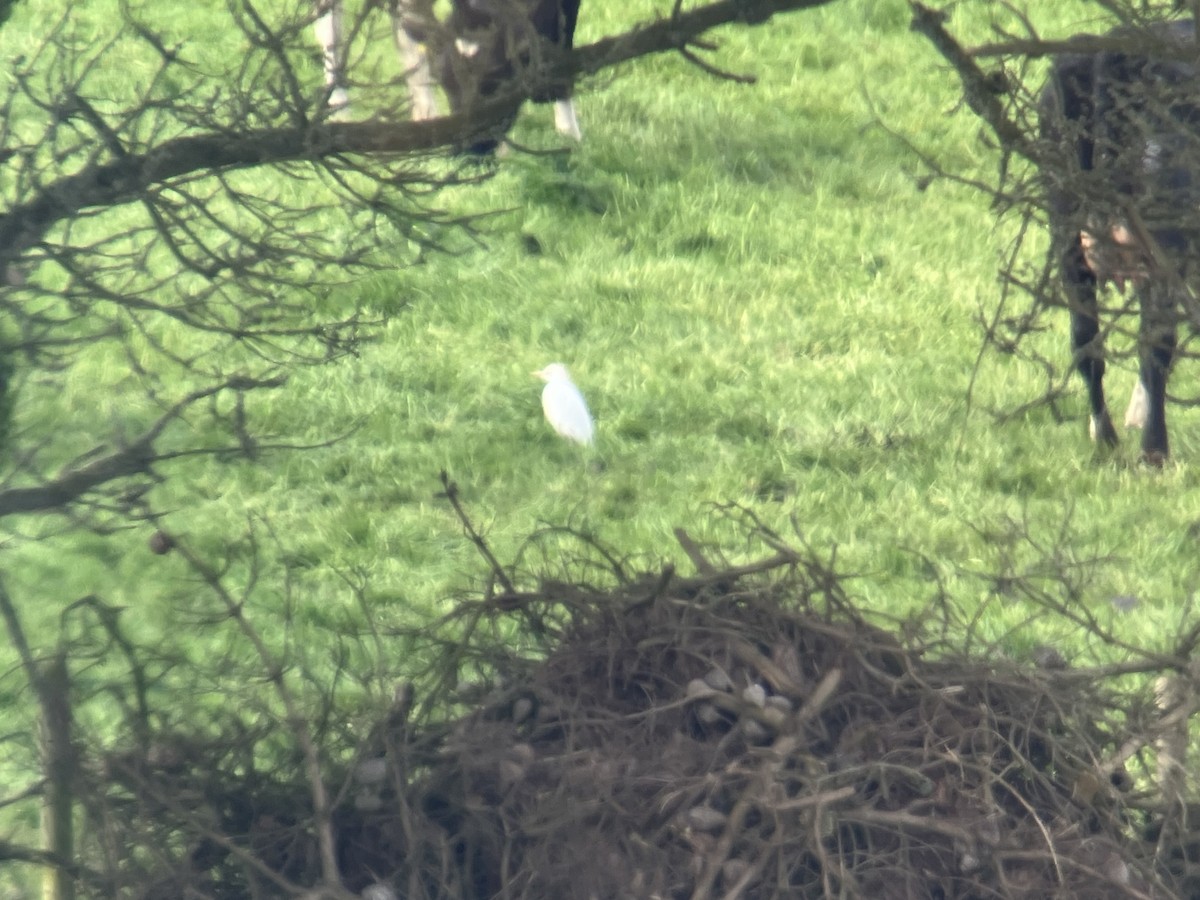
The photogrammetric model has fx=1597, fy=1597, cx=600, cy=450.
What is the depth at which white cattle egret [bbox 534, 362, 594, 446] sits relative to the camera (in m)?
6.69

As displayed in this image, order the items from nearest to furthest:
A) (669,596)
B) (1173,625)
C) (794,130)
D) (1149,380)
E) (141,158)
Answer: (141,158), (669,596), (1173,625), (1149,380), (794,130)

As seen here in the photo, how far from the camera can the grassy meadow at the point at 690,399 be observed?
5301mm

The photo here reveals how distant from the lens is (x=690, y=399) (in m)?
7.20

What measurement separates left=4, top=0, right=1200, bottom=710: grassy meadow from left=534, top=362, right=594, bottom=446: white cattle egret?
81 millimetres

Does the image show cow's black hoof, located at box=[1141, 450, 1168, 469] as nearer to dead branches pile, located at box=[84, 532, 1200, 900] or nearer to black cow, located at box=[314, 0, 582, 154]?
dead branches pile, located at box=[84, 532, 1200, 900]

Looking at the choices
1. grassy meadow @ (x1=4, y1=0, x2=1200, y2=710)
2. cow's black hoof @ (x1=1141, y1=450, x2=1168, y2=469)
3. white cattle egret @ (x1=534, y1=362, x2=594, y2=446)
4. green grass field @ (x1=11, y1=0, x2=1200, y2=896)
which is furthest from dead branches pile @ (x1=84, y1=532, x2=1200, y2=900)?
cow's black hoof @ (x1=1141, y1=450, x2=1168, y2=469)

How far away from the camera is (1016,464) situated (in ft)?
21.9

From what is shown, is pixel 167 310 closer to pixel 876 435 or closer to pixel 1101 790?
pixel 1101 790

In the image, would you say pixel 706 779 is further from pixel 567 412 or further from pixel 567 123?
pixel 567 123

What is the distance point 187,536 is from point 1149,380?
445 centimetres

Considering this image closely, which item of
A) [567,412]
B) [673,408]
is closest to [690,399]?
[673,408]

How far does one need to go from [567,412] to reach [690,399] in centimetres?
74

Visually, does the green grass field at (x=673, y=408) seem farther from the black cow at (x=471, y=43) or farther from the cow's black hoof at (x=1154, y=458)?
the black cow at (x=471, y=43)

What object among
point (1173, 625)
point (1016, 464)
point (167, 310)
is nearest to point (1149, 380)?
point (1016, 464)
